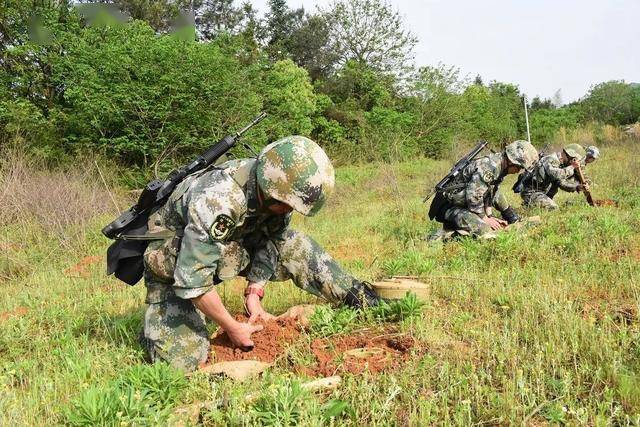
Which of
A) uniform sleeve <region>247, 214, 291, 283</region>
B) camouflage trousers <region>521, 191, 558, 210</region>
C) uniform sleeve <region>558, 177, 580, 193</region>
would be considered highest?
uniform sleeve <region>247, 214, 291, 283</region>

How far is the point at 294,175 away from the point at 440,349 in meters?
1.45

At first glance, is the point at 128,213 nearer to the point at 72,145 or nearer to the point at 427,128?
the point at 72,145

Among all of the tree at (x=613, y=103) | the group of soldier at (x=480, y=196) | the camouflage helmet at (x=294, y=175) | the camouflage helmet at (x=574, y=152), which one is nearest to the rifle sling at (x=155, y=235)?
the camouflage helmet at (x=294, y=175)

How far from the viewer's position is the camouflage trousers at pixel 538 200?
30.7 ft

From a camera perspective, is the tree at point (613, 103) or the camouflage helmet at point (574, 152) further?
the tree at point (613, 103)

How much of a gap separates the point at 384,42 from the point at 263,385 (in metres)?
31.3

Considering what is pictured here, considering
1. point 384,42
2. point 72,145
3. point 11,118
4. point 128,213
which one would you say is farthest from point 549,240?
point 384,42

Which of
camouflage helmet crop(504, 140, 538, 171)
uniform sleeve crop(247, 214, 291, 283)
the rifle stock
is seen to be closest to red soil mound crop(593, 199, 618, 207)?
the rifle stock

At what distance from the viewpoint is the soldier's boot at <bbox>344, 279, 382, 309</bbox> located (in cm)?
388

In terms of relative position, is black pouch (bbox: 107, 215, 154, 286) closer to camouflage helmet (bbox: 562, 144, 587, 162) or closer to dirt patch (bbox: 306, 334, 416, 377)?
dirt patch (bbox: 306, 334, 416, 377)

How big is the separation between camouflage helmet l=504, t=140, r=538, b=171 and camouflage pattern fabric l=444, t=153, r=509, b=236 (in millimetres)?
186

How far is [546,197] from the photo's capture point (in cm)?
983

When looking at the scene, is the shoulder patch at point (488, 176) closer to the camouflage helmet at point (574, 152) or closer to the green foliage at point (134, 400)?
the camouflage helmet at point (574, 152)

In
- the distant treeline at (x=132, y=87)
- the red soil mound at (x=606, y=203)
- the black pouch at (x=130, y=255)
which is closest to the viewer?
the black pouch at (x=130, y=255)
